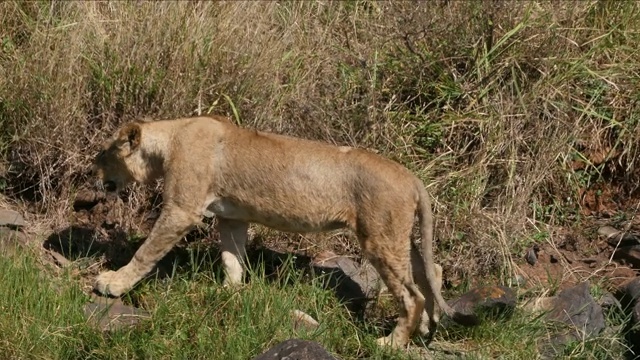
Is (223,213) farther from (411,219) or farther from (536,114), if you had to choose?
(536,114)

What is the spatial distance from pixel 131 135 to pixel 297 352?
2.23 m

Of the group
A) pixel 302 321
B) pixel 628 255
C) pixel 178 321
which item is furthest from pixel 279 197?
pixel 628 255

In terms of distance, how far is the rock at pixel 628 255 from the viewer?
896cm

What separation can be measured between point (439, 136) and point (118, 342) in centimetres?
337

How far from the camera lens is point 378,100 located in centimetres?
934

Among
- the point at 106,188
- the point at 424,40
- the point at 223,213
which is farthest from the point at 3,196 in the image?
the point at 424,40

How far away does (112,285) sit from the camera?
7.54 metres

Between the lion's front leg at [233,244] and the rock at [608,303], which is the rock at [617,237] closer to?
the rock at [608,303]

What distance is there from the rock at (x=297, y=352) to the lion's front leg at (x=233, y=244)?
1.41 meters

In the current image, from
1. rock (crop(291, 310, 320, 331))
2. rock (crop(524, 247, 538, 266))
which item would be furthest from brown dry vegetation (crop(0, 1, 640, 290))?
rock (crop(291, 310, 320, 331))

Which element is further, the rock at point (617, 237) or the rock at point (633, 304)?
the rock at point (617, 237)

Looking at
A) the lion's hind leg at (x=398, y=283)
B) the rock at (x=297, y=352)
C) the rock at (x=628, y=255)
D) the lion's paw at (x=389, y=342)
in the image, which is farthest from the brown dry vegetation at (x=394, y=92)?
the rock at (x=297, y=352)

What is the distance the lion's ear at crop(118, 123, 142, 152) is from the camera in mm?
7816

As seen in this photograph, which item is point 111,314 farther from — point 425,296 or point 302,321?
point 425,296
